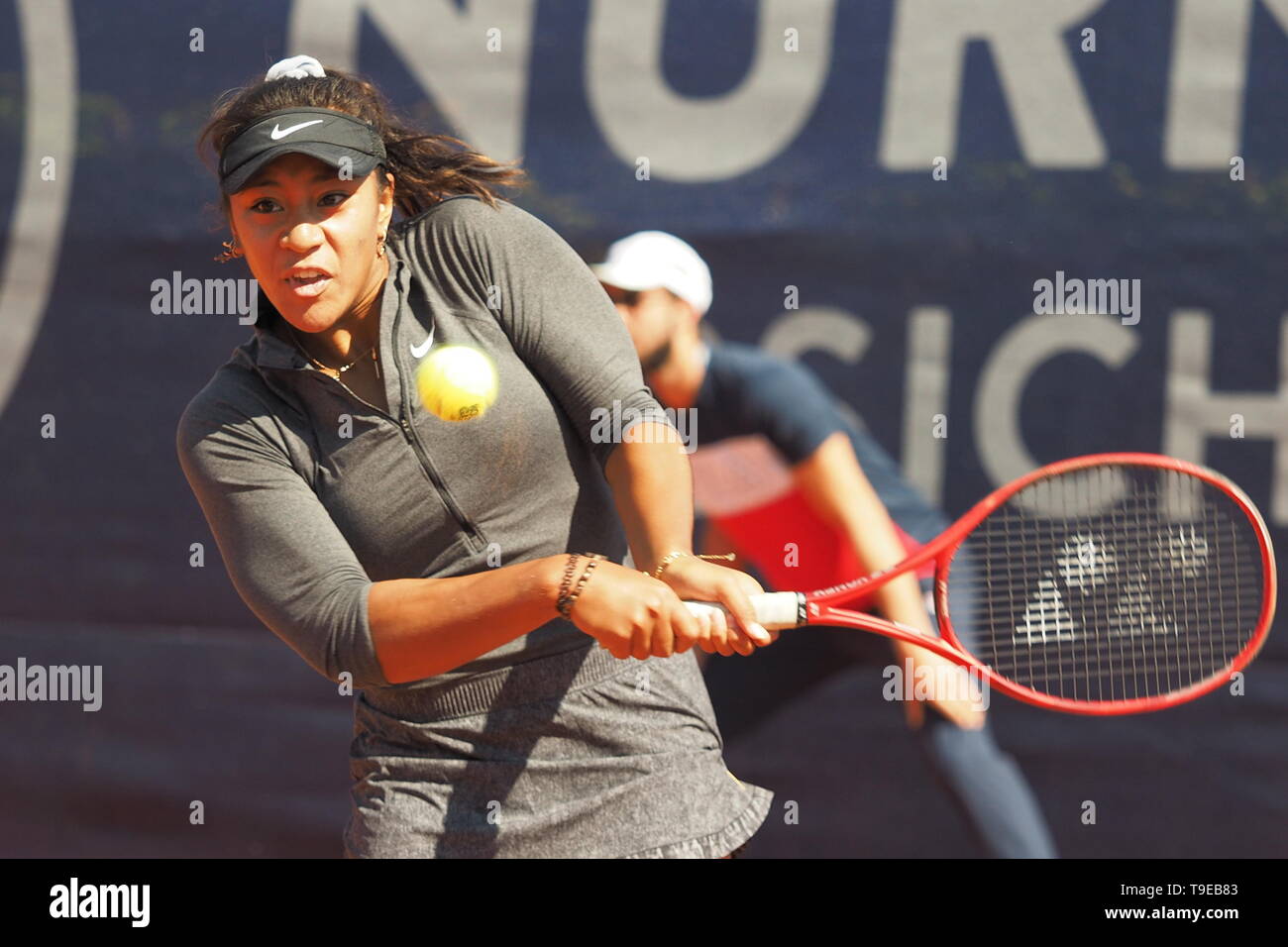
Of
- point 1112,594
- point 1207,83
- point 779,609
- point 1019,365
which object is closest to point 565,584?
point 779,609

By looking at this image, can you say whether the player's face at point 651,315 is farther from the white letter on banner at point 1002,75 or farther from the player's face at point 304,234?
the player's face at point 304,234

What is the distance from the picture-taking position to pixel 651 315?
3.18m

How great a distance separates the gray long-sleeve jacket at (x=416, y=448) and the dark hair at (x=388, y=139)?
95 millimetres

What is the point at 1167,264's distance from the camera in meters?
3.05

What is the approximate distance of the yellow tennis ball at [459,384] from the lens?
163 cm

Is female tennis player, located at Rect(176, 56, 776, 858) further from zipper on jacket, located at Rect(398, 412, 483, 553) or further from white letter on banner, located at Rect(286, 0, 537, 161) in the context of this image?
white letter on banner, located at Rect(286, 0, 537, 161)

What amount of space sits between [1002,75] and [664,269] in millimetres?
847

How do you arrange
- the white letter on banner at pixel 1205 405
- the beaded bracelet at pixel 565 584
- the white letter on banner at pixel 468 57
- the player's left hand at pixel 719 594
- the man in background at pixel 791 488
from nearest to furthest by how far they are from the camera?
1. the beaded bracelet at pixel 565 584
2. the player's left hand at pixel 719 594
3. the white letter on banner at pixel 1205 405
4. the man in background at pixel 791 488
5. the white letter on banner at pixel 468 57

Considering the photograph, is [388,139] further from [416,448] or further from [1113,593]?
[1113,593]

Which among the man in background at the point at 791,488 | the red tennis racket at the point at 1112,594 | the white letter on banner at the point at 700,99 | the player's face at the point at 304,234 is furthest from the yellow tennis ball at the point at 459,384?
the white letter on banner at the point at 700,99

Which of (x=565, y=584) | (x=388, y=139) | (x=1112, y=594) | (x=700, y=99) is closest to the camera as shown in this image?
(x=565, y=584)

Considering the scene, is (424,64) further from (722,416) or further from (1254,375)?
(1254,375)

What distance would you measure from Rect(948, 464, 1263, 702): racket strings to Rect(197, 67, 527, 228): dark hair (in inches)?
45.1
